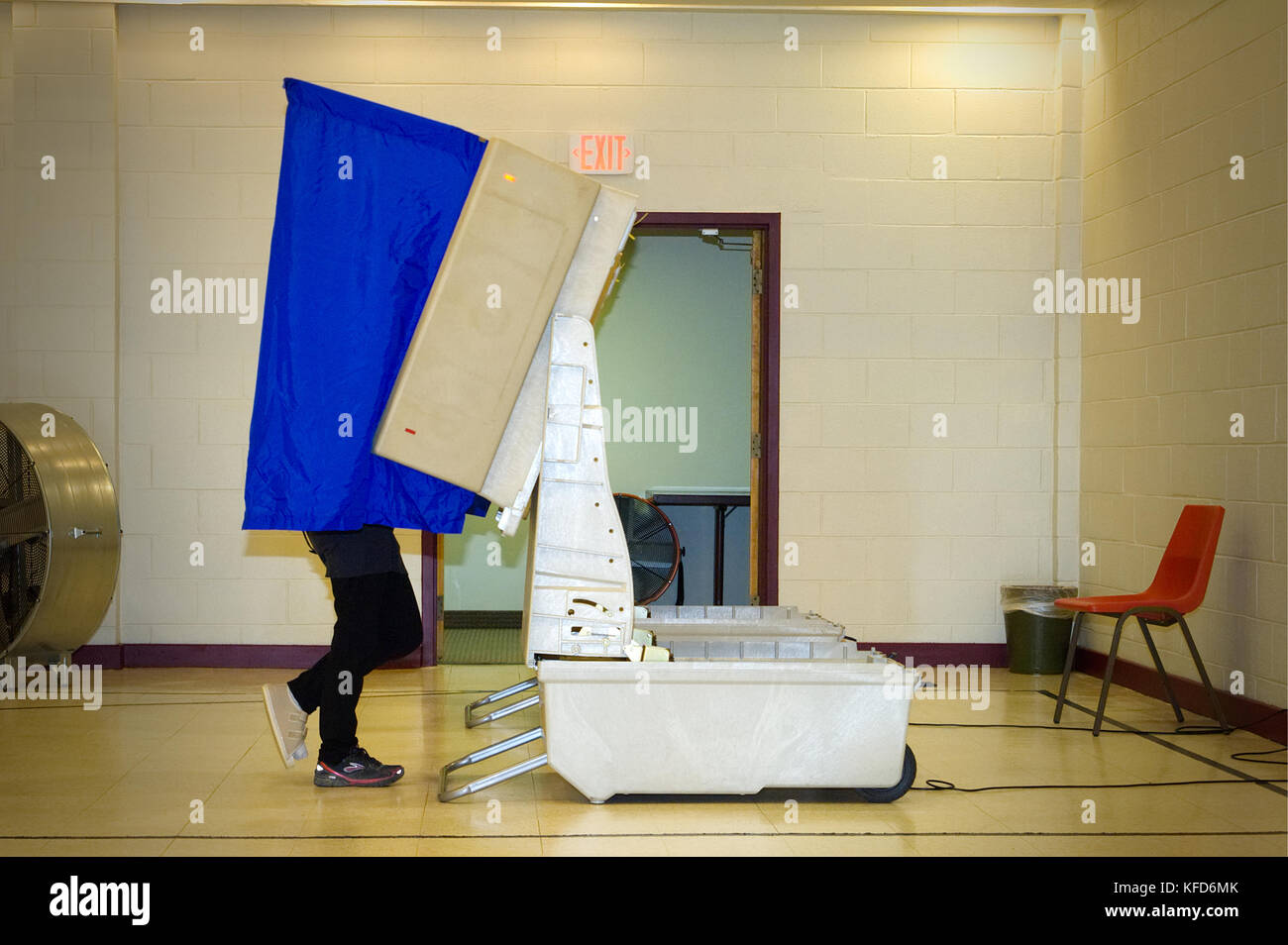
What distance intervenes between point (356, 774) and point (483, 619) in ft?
14.5

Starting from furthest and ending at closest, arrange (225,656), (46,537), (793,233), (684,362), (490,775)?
(684,362)
(793,233)
(225,656)
(46,537)
(490,775)

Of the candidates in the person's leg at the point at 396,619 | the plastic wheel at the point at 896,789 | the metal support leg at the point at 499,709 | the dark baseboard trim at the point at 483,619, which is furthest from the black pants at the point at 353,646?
the dark baseboard trim at the point at 483,619

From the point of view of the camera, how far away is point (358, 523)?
310 centimetres

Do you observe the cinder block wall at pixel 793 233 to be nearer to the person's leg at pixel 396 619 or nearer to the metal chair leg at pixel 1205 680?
the metal chair leg at pixel 1205 680

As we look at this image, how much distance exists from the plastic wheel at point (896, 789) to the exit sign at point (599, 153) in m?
3.42

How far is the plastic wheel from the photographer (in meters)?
3.25

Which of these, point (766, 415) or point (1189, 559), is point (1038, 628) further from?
point (766, 415)

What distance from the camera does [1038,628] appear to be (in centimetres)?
550

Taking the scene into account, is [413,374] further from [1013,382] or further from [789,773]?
[1013,382]

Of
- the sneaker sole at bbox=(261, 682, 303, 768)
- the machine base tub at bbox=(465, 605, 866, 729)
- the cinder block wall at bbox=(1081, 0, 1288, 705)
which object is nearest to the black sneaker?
the sneaker sole at bbox=(261, 682, 303, 768)

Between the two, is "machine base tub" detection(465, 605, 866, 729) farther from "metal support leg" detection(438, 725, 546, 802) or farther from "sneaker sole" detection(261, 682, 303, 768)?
"sneaker sole" detection(261, 682, 303, 768)

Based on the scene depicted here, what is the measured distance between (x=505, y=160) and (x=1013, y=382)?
355 cm

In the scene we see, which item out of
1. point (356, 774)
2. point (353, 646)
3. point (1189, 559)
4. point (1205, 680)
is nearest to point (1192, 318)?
point (1189, 559)
